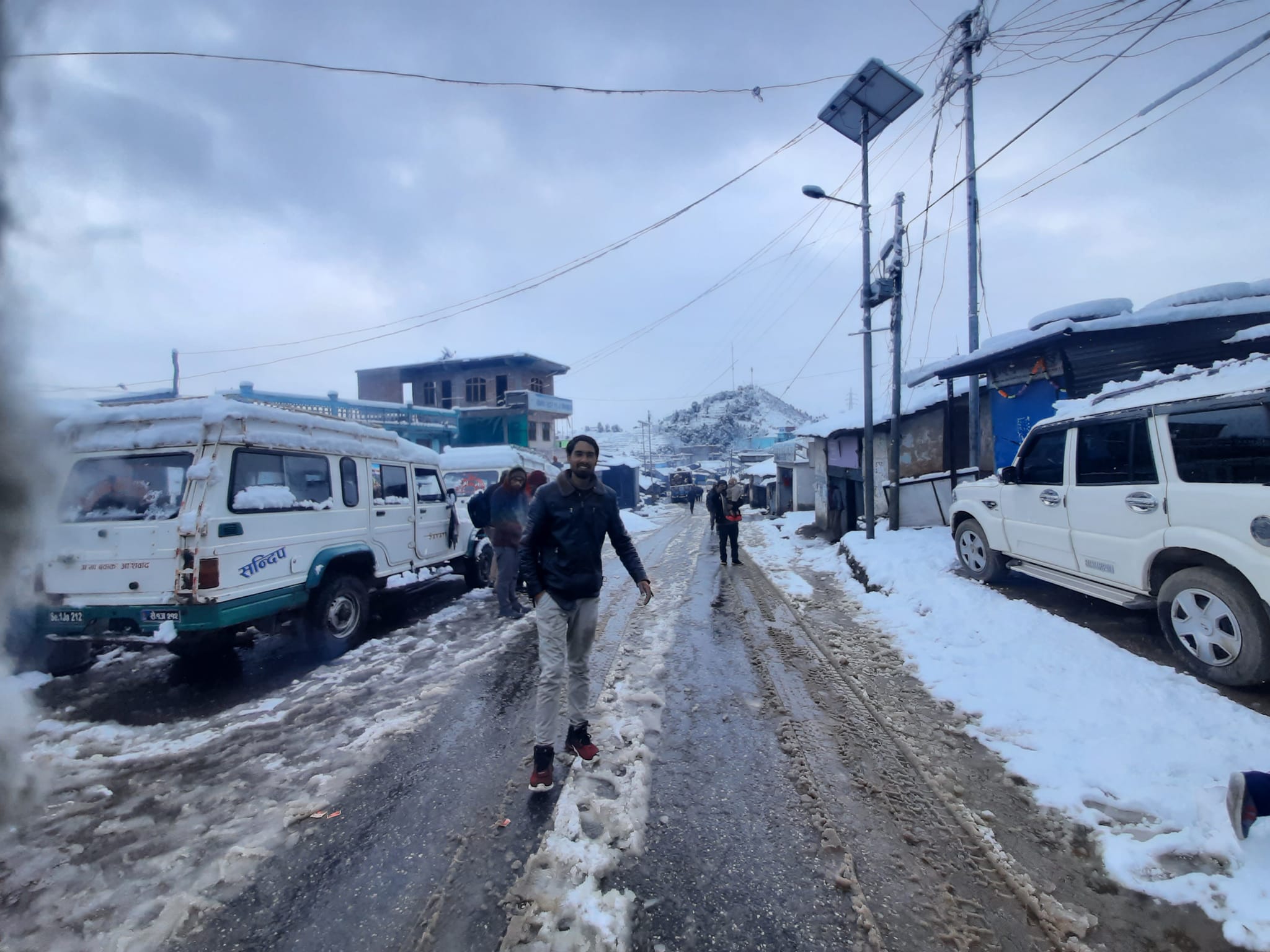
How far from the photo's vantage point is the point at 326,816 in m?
3.00

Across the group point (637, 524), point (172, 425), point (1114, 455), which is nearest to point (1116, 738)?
point (1114, 455)

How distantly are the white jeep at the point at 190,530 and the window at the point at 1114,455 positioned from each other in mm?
7350

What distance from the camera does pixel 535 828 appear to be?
9.22 feet

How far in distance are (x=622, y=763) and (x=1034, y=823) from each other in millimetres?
2136

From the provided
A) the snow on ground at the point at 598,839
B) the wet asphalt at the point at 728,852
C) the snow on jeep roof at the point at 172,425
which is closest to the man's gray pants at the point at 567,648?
the snow on ground at the point at 598,839

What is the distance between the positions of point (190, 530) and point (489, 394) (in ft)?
122

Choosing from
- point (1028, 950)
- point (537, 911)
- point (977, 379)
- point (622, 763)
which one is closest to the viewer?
point (1028, 950)

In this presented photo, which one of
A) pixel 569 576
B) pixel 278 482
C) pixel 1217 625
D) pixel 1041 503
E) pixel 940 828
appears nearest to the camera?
pixel 940 828

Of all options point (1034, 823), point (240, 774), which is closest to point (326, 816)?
point (240, 774)

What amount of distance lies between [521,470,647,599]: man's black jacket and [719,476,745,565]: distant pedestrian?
7.81m

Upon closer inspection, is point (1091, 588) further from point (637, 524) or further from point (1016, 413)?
point (637, 524)

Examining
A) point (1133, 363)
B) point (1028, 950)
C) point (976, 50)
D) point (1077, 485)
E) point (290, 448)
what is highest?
point (976, 50)

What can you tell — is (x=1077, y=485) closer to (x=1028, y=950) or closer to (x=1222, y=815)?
(x=1222, y=815)

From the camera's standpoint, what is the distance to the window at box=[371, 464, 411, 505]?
6.92 metres
